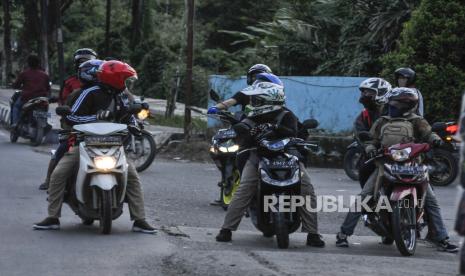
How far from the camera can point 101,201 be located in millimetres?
8828

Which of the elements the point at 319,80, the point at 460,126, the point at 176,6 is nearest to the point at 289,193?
the point at 460,126

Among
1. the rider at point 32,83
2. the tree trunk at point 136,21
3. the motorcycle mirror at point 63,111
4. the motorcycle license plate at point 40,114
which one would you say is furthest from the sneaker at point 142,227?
the tree trunk at point 136,21

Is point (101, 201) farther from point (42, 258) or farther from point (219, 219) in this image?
point (219, 219)

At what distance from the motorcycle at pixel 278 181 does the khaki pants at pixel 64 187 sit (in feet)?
3.69

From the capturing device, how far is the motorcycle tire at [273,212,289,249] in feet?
28.3

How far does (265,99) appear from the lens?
29.8ft

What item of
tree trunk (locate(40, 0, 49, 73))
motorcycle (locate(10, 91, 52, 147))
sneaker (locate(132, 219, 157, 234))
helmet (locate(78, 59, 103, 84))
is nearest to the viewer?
sneaker (locate(132, 219, 157, 234))

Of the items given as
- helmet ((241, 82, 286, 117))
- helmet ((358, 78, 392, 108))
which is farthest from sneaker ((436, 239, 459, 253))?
helmet ((241, 82, 286, 117))

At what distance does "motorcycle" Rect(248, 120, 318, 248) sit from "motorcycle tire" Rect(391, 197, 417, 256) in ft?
2.86

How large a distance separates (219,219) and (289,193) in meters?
2.36

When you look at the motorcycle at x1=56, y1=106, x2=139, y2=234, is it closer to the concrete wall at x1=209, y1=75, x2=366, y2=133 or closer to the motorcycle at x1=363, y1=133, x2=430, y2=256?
the motorcycle at x1=363, y1=133, x2=430, y2=256

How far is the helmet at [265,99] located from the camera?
29.8ft

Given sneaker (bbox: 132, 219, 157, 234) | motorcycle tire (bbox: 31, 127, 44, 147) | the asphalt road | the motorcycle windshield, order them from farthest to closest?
motorcycle tire (bbox: 31, 127, 44, 147) → sneaker (bbox: 132, 219, 157, 234) → the motorcycle windshield → the asphalt road

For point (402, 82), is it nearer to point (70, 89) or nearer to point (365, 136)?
point (365, 136)
